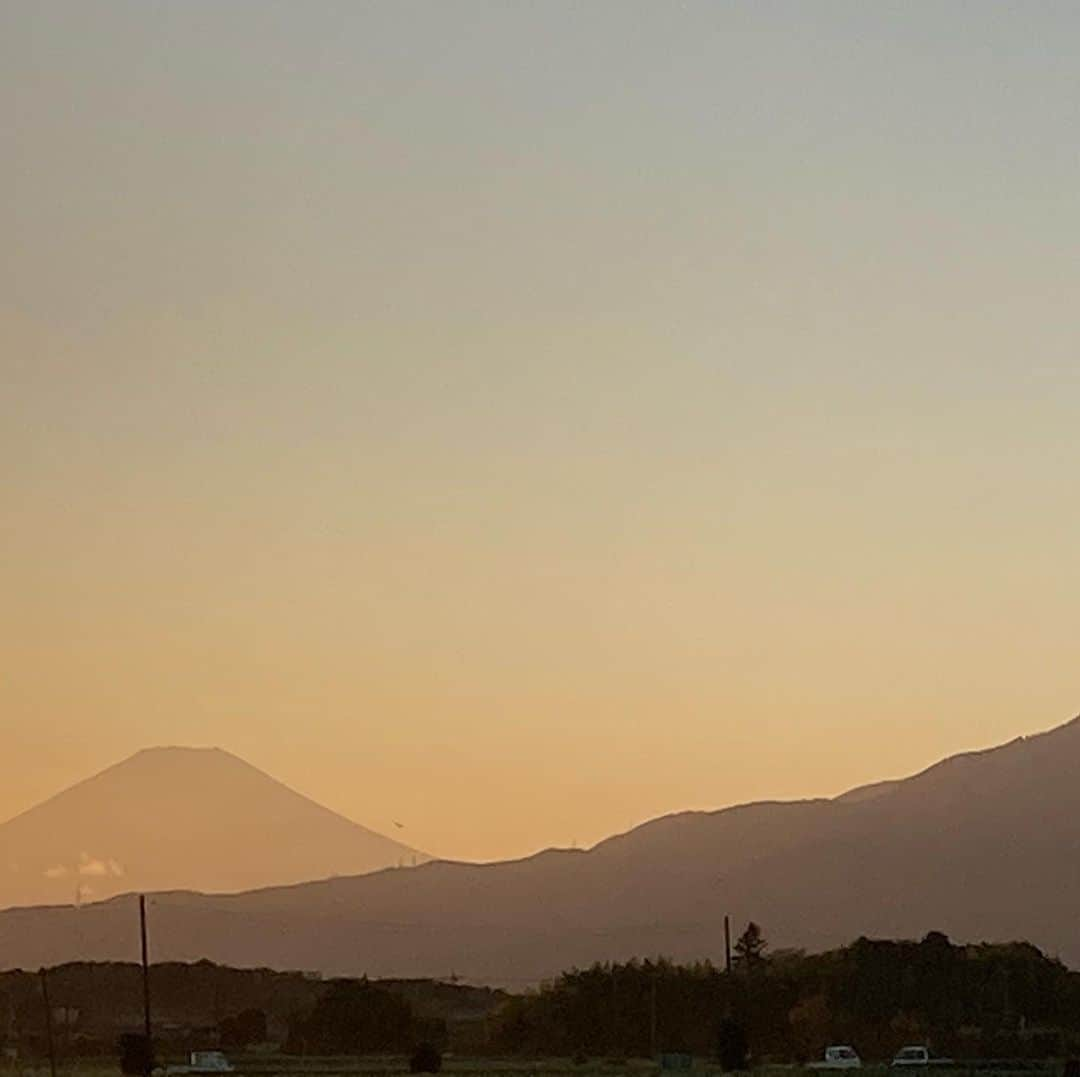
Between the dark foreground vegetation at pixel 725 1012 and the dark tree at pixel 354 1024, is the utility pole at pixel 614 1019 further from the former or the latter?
the dark tree at pixel 354 1024

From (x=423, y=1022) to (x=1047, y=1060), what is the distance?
2096 inches

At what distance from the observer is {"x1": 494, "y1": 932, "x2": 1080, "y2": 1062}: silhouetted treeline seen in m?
152

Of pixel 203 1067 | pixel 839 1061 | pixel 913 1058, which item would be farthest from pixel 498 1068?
pixel 913 1058

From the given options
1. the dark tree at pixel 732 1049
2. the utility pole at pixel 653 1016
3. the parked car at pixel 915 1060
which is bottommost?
the parked car at pixel 915 1060

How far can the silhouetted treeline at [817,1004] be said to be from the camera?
500 ft

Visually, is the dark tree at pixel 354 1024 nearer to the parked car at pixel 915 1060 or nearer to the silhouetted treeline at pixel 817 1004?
the silhouetted treeline at pixel 817 1004

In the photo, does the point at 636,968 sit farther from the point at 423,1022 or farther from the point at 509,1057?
the point at 509,1057

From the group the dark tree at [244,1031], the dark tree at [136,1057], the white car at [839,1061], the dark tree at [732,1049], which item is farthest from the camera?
the dark tree at [244,1031]

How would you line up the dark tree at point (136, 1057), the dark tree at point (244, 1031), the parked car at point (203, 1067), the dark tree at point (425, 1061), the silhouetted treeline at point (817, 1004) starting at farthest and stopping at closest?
the dark tree at point (244, 1031) → the silhouetted treeline at point (817, 1004) → the dark tree at point (425, 1061) → the parked car at point (203, 1067) → the dark tree at point (136, 1057)

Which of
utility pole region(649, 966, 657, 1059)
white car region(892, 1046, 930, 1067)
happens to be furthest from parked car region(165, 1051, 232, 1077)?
white car region(892, 1046, 930, 1067)

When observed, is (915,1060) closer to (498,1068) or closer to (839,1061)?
(839,1061)

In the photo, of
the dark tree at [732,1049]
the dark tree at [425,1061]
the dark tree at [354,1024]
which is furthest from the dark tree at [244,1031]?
the dark tree at [732,1049]

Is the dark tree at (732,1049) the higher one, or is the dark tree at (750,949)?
the dark tree at (750,949)

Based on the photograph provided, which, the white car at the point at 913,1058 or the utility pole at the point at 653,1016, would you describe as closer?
the white car at the point at 913,1058
